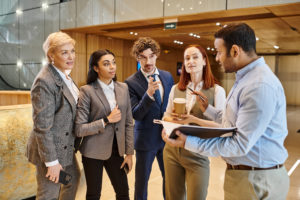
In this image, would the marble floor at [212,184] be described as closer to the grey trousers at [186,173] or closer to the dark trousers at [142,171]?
the dark trousers at [142,171]

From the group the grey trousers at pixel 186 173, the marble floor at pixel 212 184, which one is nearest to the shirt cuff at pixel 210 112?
the grey trousers at pixel 186 173

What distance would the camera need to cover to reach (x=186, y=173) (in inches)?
85.1

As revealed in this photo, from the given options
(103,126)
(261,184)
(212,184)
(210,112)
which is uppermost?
(210,112)

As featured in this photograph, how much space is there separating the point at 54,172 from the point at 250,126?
142cm

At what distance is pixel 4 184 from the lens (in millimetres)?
2887

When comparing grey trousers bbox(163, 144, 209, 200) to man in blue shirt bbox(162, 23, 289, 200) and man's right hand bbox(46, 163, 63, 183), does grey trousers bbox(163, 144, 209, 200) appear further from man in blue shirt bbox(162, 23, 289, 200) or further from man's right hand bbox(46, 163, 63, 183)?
man's right hand bbox(46, 163, 63, 183)

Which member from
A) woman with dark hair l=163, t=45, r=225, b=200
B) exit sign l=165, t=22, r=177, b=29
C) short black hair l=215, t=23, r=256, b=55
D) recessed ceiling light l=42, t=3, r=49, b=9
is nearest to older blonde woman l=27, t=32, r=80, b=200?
woman with dark hair l=163, t=45, r=225, b=200

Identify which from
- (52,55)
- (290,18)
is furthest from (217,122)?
(290,18)

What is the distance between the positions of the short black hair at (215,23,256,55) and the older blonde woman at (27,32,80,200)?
125cm

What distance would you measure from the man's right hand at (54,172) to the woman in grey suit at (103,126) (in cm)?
29

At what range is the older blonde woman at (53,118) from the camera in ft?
5.96

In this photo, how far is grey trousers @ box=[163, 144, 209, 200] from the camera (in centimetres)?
207

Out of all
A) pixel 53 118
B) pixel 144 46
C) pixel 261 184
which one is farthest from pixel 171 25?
pixel 261 184

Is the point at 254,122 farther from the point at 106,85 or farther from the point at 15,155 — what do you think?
the point at 15,155
